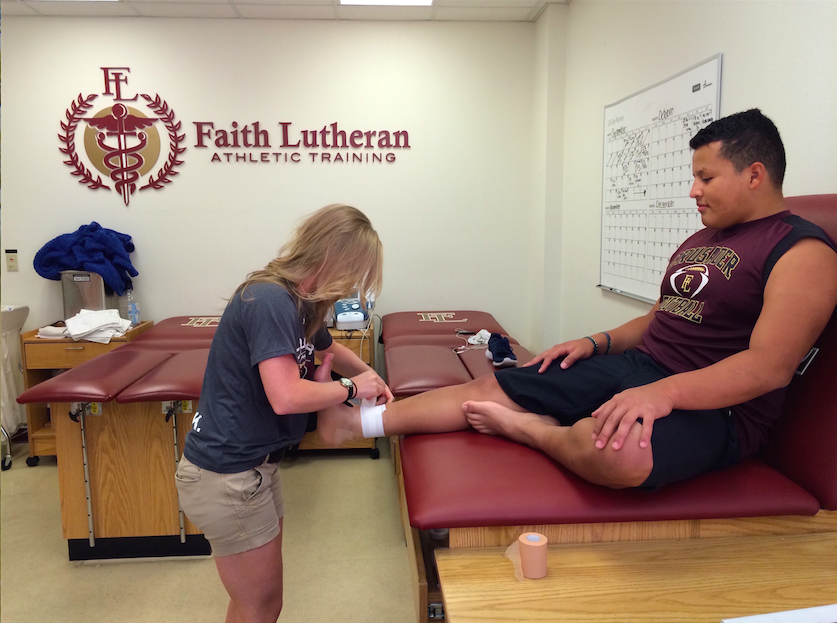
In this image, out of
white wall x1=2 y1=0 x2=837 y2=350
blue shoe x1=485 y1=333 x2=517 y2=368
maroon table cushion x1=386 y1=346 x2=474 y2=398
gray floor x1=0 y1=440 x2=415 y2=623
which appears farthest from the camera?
white wall x1=2 y1=0 x2=837 y2=350

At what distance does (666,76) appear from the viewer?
2434 millimetres

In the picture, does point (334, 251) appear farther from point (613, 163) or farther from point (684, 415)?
point (613, 163)

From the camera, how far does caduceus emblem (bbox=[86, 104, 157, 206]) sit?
3682mm

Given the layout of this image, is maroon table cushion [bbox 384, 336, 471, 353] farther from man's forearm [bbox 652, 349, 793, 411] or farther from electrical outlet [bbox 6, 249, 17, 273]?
electrical outlet [bbox 6, 249, 17, 273]

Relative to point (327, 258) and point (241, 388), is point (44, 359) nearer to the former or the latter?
point (241, 388)

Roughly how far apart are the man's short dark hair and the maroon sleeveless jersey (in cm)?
13

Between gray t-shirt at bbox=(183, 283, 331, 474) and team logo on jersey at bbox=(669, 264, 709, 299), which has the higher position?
team logo on jersey at bbox=(669, 264, 709, 299)

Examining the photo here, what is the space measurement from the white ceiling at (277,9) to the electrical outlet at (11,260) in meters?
1.45

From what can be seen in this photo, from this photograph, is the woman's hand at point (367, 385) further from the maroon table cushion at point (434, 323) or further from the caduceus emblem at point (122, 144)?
the caduceus emblem at point (122, 144)

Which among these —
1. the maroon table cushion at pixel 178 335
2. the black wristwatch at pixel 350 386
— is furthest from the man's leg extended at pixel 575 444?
the maroon table cushion at pixel 178 335

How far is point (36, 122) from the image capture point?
3672 millimetres

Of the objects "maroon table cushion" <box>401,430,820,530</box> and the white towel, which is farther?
the white towel

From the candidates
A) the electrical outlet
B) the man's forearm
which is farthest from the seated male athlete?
the electrical outlet

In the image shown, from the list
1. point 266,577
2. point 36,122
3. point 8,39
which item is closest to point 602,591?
point 266,577
